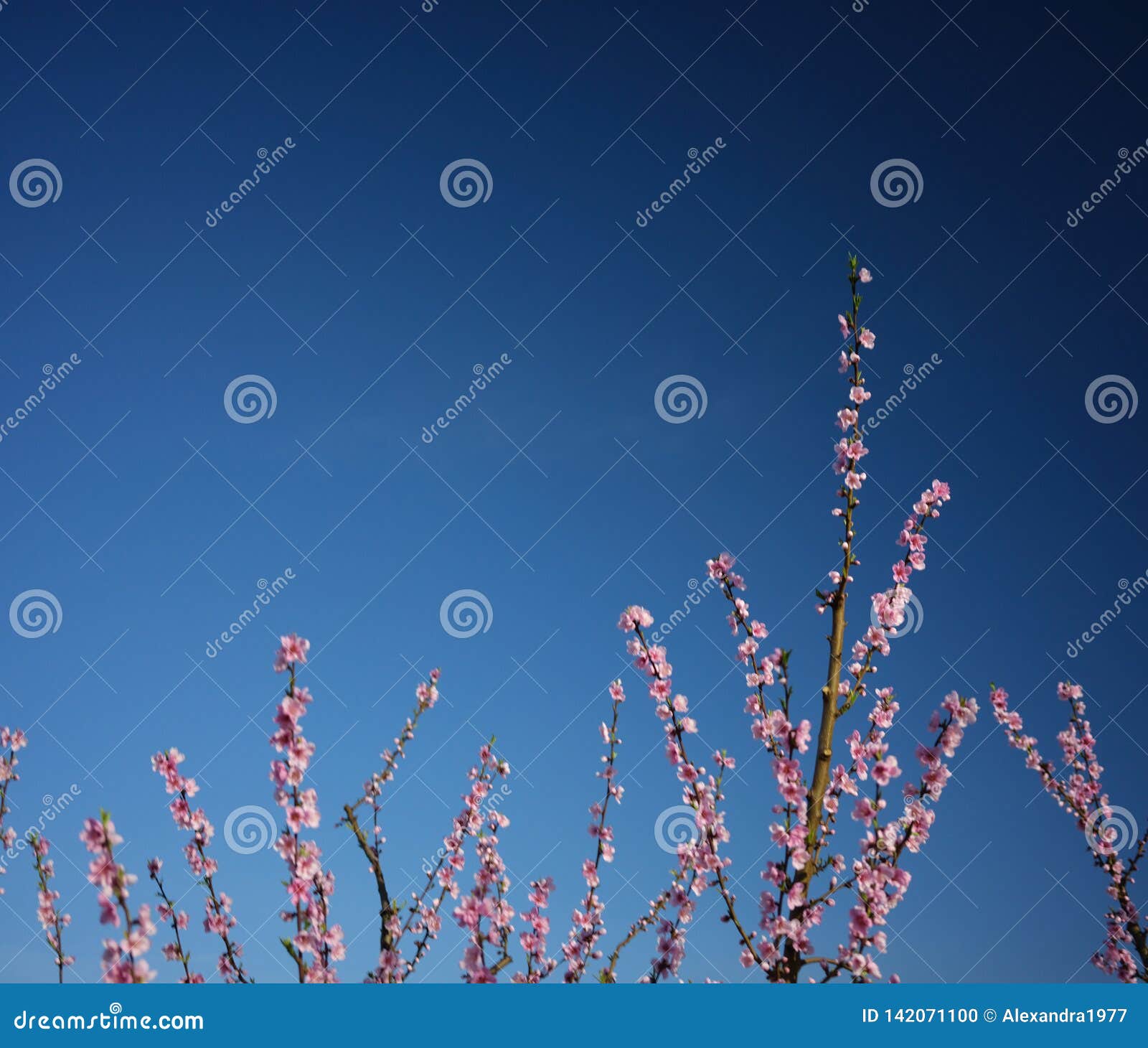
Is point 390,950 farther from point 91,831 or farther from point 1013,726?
point 1013,726

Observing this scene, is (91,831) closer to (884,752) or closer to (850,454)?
(884,752)

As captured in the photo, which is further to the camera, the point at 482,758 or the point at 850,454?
the point at 482,758

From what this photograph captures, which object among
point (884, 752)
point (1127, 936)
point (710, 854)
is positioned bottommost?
point (710, 854)

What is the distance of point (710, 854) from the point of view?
13.4ft

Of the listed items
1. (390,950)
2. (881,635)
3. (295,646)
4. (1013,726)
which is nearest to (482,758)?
(390,950)

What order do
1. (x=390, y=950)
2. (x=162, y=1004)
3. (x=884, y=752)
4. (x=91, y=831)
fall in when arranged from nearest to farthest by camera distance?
1. (x=91, y=831)
2. (x=162, y=1004)
3. (x=884, y=752)
4. (x=390, y=950)

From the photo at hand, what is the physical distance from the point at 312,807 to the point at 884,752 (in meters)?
2.72

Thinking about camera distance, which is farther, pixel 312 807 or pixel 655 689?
pixel 655 689

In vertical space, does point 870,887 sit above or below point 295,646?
above

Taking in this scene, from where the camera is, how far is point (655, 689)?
14.7 ft

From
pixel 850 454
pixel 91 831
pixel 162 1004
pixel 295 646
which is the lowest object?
pixel 162 1004

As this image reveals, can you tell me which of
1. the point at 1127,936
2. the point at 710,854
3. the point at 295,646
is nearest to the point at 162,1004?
the point at 295,646

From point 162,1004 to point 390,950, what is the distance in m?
1.74

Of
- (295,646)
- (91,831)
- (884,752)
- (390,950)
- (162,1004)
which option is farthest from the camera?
(390,950)
